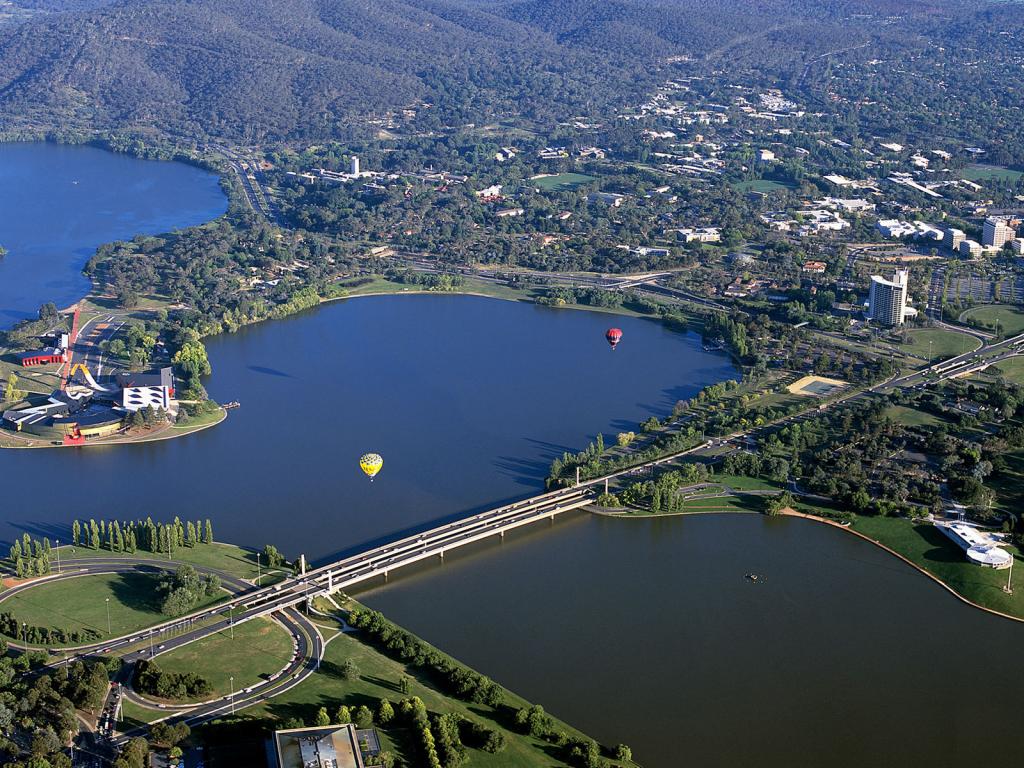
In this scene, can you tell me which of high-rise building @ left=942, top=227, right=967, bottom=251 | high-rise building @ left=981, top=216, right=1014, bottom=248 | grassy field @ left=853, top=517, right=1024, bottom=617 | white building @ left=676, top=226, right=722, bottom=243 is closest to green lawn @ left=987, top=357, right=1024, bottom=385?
grassy field @ left=853, top=517, right=1024, bottom=617

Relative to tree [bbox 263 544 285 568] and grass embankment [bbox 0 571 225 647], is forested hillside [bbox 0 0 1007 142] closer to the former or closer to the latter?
tree [bbox 263 544 285 568]

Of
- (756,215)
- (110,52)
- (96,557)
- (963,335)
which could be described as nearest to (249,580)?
(96,557)

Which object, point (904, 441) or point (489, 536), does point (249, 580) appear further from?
point (904, 441)

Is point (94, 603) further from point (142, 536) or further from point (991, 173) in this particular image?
point (991, 173)

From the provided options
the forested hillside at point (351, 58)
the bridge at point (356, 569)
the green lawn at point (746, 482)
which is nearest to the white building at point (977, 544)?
the green lawn at point (746, 482)

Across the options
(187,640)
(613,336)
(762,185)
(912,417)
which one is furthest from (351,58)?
(187,640)
